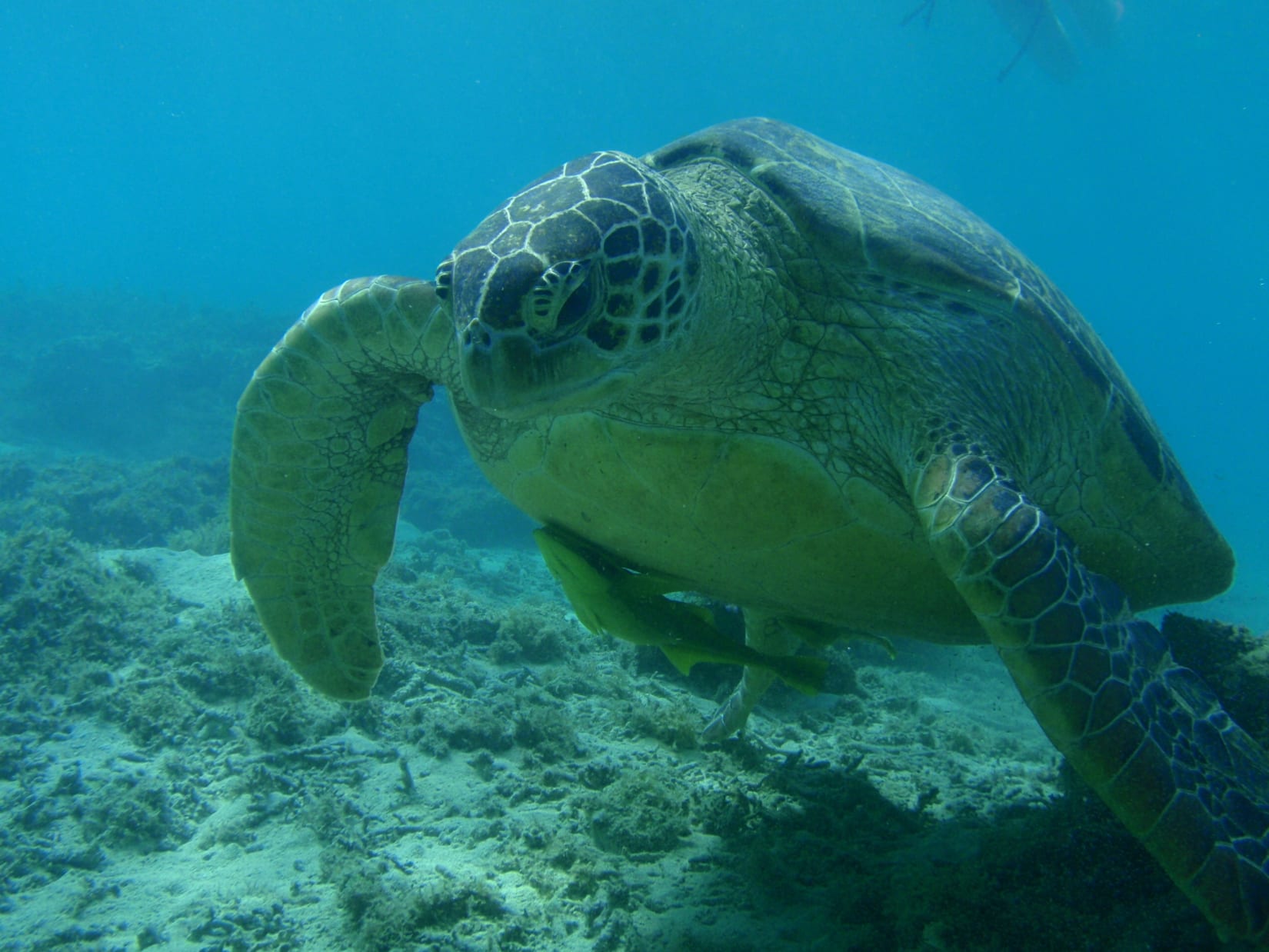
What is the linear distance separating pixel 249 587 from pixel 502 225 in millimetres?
2500

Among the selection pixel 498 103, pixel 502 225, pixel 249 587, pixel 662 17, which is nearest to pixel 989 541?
pixel 502 225

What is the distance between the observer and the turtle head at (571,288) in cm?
172

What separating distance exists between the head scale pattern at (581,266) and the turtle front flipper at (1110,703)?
3.82 ft

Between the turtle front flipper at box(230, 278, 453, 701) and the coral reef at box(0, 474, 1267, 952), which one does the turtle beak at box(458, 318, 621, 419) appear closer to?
the turtle front flipper at box(230, 278, 453, 701)

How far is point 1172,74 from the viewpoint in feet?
206

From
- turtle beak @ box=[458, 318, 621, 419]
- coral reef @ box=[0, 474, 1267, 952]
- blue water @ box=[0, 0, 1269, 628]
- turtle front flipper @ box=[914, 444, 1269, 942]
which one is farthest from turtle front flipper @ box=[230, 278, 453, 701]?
blue water @ box=[0, 0, 1269, 628]

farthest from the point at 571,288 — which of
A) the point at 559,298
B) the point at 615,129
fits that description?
the point at 615,129

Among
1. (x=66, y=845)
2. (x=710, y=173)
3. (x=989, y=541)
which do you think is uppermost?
(x=710, y=173)

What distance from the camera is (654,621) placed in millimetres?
2924

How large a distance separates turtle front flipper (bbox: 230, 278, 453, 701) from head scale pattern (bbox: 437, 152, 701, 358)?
109 cm

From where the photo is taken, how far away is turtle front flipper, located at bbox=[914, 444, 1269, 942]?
1764mm

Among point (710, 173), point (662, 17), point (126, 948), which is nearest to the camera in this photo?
point (126, 948)

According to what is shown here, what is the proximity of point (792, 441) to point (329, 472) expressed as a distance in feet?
7.57

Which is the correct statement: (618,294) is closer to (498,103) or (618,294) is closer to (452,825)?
(452,825)
